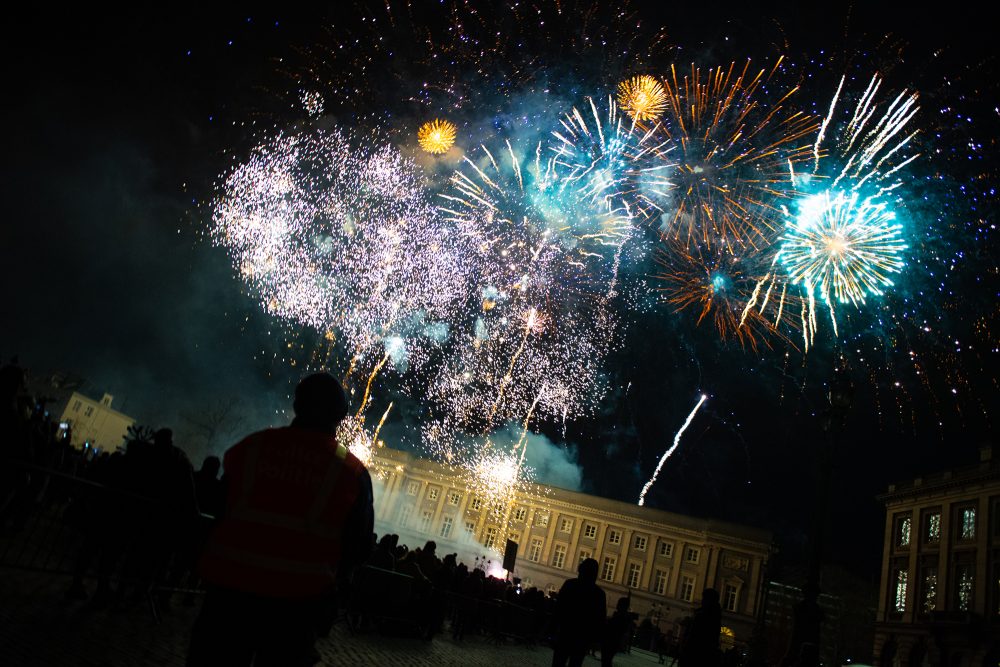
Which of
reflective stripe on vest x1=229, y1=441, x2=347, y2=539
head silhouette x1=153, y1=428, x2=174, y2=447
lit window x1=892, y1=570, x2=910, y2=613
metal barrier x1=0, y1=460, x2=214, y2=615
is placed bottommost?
metal barrier x1=0, y1=460, x2=214, y2=615

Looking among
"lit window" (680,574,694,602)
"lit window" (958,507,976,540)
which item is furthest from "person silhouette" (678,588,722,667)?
"lit window" (680,574,694,602)

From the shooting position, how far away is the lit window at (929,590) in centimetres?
3872

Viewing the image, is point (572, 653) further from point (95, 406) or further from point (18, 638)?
point (95, 406)

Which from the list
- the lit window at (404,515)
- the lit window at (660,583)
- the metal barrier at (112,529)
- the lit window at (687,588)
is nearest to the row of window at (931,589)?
the lit window at (687,588)

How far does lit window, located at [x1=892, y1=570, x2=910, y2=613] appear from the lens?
41906mm

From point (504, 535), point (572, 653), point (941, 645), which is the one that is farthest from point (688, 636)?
point (504, 535)

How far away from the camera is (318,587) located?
2742mm

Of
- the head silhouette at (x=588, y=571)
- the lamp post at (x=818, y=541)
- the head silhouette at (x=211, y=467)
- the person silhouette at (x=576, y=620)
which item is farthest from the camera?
the lamp post at (x=818, y=541)

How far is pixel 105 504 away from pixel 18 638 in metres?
2.14

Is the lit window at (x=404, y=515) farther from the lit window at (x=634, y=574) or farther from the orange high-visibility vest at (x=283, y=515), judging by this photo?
the orange high-visibility vest at (x=283, y=515)

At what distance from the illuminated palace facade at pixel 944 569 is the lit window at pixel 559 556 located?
36.3m

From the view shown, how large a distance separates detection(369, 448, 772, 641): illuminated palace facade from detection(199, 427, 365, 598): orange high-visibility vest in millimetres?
64174

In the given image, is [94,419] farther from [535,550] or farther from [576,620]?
[576,620]

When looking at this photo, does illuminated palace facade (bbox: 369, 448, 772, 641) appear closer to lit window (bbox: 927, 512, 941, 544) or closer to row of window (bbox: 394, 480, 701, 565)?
row of window (bbox: 394, 480, 701, 565)
